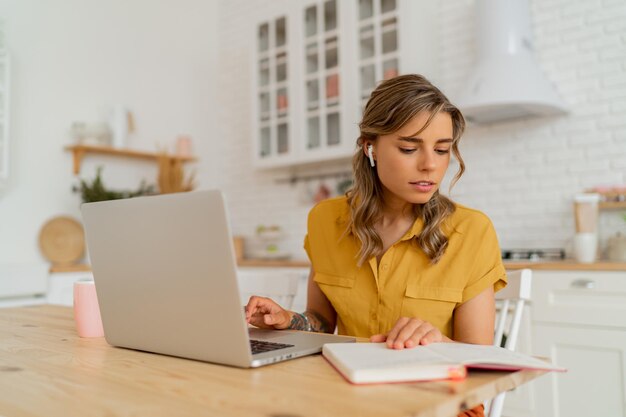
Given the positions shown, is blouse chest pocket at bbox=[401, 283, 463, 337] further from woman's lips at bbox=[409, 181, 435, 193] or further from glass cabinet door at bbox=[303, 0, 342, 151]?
glass cabinet door at bbox=[303, 0, 342, 151]

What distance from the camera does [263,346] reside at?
109cm

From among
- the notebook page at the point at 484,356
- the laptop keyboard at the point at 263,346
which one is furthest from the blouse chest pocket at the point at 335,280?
the notebook page at the point at 484,356

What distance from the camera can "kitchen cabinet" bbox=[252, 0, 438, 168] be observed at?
3467 millimetres

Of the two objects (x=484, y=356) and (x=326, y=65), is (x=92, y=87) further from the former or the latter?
(x=484, y=356)

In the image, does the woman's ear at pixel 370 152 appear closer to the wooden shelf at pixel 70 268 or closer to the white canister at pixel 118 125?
the wooden shelf at pixel 70 268

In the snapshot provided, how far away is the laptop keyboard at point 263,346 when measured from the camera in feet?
3.42

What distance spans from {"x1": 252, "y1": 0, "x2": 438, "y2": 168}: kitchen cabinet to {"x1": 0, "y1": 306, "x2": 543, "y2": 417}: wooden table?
107 inches

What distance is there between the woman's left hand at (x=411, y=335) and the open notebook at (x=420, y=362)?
0.02 meters

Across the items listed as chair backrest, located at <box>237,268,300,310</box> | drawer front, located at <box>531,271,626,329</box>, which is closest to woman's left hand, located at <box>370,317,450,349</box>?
chair backrest, located at <box>237,268,300,310</box>

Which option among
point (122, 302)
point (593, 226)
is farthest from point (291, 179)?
point (122, 302)

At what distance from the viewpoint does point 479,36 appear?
3.14 meters

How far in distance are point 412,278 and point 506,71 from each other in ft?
6.06

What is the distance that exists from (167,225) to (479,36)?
103 inches

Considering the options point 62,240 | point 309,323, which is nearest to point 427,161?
point 309,323
